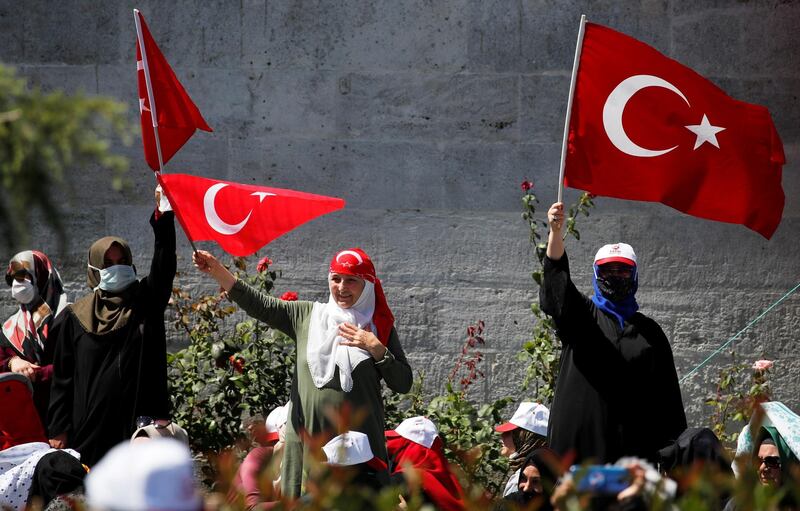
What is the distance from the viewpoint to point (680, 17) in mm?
7562

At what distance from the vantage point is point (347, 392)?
550cm

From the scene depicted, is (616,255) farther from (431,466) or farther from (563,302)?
(431,466)

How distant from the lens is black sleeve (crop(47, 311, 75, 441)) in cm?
586

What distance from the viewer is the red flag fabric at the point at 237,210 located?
586 cm

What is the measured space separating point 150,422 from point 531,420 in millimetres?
1789

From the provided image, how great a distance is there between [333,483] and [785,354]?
501cm

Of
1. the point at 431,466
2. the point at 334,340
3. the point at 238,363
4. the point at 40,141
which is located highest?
the point at 40,141

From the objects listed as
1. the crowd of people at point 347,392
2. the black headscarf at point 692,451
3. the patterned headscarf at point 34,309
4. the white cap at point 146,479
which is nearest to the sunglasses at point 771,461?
the crowd of people at point 347,392

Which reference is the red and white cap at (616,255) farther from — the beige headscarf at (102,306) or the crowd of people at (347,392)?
the beige headscarf at (102,306)

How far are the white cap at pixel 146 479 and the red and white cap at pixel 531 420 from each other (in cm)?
395

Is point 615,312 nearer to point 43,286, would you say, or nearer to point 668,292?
point 668,292

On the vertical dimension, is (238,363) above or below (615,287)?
below

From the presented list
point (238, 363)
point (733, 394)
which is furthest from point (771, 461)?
point (238, 363)

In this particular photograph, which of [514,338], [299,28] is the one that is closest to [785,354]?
[514,338]
